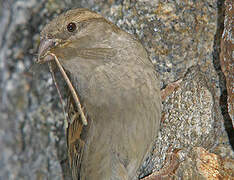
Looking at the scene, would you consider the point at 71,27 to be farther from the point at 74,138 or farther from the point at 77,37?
the point at 74,138

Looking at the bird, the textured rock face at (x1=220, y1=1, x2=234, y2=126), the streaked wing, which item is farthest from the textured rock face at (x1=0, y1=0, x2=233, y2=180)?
the streaked wing

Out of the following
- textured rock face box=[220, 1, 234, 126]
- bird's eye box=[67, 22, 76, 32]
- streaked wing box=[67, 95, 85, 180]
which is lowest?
streaked wing box=[67, 95, 85, 180]

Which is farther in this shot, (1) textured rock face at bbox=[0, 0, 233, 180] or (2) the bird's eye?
(1) textured rock face at bbox=[0, 0, 233, 180]

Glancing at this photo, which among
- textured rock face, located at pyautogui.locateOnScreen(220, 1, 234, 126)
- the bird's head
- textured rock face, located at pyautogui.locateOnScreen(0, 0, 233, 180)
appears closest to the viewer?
the bird's head

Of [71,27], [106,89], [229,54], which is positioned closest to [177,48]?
[229,54]

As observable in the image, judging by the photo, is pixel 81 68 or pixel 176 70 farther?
pixel 176 70

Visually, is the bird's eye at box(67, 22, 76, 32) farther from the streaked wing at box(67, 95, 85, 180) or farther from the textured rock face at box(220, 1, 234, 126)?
the textured rock face at box(220, 1, 234, 126)

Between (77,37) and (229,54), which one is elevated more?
(77,37)

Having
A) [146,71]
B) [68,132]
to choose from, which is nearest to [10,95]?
[68,132]

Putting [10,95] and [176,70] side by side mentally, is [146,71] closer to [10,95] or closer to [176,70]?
[176,70]
